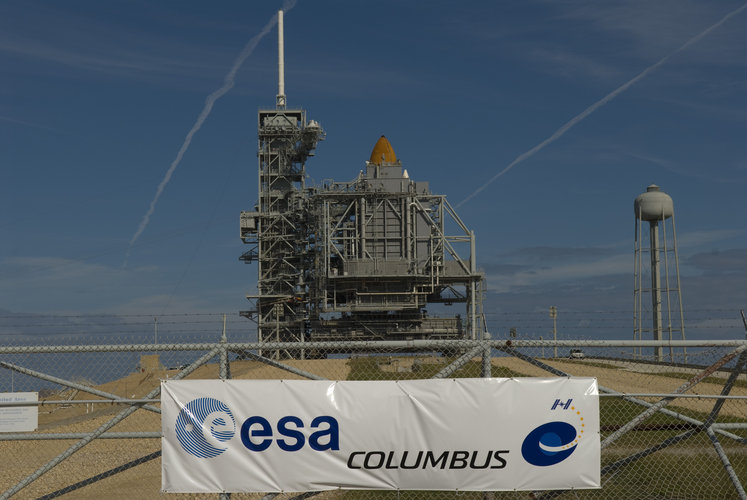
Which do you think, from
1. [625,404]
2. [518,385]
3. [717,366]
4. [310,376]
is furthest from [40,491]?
[625,404]

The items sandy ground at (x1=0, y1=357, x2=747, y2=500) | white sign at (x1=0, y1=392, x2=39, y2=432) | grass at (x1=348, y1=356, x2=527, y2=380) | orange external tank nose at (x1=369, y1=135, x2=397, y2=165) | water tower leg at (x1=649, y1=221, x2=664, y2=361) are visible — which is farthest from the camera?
orange external tank nose at (x1=369, y1=135, x2=397, y2=165)

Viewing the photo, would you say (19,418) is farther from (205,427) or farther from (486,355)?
(486,355)

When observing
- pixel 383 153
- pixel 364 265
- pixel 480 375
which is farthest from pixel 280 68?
pixel 480 375

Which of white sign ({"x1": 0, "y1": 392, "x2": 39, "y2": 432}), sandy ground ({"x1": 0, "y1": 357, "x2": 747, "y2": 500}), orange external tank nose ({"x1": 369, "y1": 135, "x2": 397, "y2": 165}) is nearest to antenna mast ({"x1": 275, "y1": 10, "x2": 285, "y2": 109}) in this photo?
orange external tank nose ({"x1": 369, "y1": 135, "x2": 397, "y2": 165})

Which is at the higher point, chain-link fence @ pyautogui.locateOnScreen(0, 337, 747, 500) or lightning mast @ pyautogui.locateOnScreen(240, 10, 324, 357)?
lightning mast @ pyautogui.locateOnScreen(240, 10, 324, 357)

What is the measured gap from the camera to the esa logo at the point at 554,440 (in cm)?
937

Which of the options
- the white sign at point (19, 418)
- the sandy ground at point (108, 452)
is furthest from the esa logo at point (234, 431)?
the white sign at point (19, 418)

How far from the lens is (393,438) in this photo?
9.36m

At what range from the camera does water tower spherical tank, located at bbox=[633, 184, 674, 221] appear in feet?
191

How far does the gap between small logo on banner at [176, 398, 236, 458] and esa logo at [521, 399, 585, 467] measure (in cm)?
372

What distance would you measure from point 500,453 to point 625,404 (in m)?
13.9

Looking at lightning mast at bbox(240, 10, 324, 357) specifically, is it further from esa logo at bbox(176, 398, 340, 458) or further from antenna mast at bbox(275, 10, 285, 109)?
esa logo at bbox(176, 398, 340, 458)

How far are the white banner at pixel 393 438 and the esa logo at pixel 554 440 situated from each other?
12mm

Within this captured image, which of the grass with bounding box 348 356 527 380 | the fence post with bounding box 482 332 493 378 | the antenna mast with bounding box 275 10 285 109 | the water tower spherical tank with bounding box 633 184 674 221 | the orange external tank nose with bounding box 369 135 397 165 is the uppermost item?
the antenna mast with bounding box 275 10 285 109
